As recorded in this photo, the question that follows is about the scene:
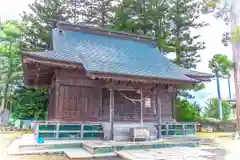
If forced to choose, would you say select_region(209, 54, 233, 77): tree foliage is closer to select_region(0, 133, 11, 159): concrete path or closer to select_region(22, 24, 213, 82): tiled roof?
select_region(22, 24, 213, 82): tiled roof

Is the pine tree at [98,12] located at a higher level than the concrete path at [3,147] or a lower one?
higher

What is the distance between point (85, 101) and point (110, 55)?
2352 millimetres

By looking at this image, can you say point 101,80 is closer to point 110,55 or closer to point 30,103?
point 110,55

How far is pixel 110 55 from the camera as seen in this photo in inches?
372

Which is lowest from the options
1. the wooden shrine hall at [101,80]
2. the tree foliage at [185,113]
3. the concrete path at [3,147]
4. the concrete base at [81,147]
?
the concrete path at [3,147]

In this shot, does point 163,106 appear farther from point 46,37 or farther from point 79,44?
point 46,37

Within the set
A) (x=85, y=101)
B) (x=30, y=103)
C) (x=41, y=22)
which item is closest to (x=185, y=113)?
(x=85, y=101)

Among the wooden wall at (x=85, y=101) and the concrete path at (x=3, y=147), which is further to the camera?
the wooden wall at (x=85, y=101)

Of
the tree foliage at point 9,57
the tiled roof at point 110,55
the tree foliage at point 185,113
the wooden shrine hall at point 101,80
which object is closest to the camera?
the wooden shrine hall at point 101,80

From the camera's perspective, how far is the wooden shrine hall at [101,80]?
7.44 m

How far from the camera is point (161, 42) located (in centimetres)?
1775

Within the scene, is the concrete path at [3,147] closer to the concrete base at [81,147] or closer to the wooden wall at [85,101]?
the concrete base at [81,147]

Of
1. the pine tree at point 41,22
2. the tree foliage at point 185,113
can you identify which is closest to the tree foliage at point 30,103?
the pine tree at point 41,22

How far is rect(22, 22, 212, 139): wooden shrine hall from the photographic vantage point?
7.44 meters
